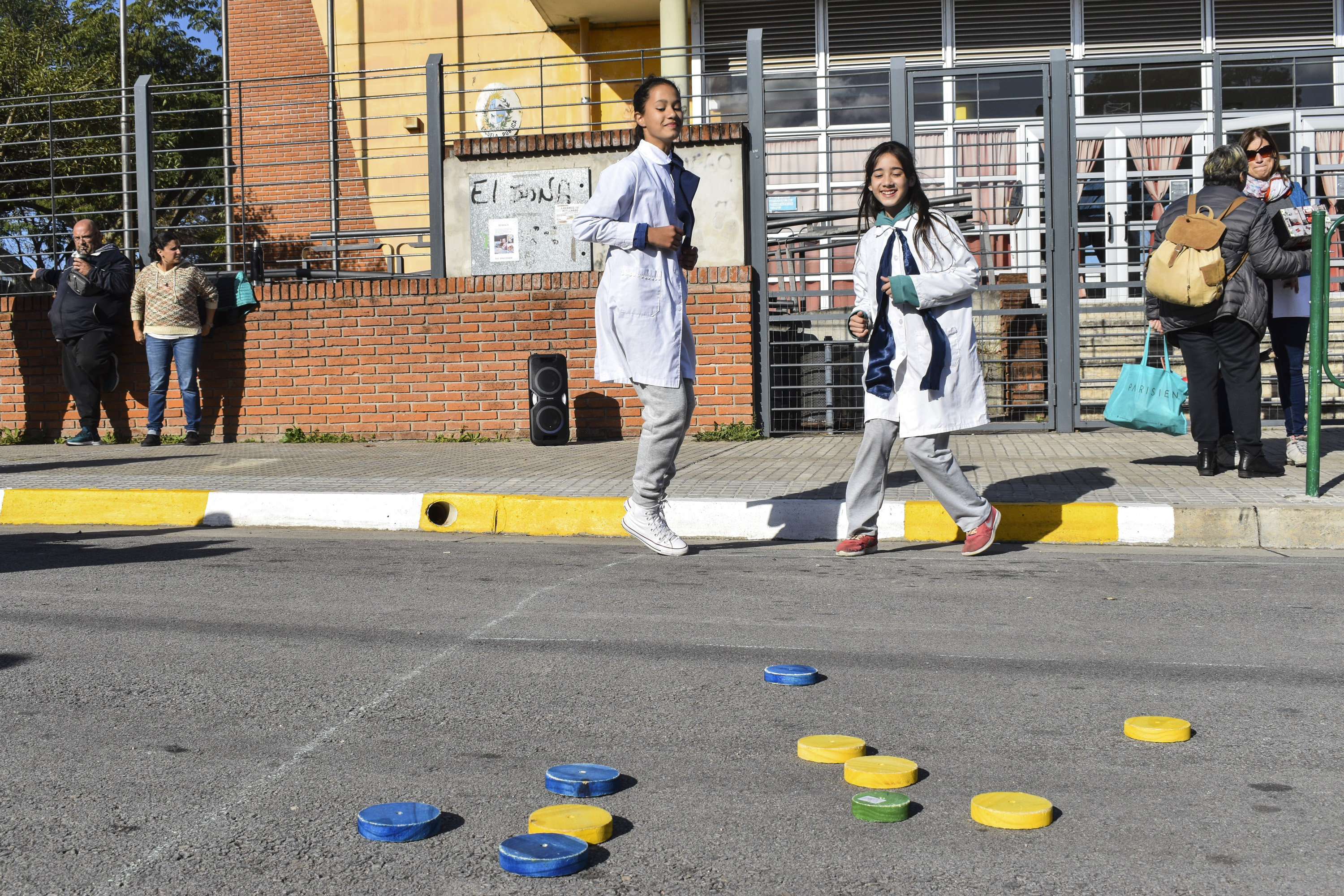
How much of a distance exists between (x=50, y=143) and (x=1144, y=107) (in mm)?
11887

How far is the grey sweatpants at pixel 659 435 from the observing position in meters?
5.77

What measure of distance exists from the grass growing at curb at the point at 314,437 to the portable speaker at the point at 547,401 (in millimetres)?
1783

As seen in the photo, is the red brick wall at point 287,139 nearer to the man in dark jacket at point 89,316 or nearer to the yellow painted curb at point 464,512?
the man in dark jacket at point 89,316

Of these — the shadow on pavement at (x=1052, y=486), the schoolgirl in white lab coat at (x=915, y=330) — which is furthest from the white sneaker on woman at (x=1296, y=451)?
the schoolgirl in white lab coat at (x=915, y=330)

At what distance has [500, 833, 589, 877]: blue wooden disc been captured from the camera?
7.64 ft

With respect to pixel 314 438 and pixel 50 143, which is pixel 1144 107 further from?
pixel 50 143

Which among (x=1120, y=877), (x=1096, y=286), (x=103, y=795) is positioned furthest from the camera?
(x=1096, y=286)

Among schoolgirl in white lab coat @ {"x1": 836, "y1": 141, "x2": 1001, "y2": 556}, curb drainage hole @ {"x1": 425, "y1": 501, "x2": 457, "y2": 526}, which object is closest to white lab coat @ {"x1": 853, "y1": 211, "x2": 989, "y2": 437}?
schoolgirl in white lab coat @ {"x1": 836, "y1": 141, "x2": 1001, "y2": 556}

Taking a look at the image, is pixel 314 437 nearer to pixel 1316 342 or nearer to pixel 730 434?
pixel 730 434

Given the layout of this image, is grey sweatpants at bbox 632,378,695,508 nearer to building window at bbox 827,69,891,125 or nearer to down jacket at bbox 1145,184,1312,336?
down jacket at bbox 1145,184,1312,336

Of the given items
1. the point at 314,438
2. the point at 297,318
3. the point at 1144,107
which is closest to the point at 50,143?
the point at 297,318

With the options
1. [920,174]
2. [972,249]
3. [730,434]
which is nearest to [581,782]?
[730,434]

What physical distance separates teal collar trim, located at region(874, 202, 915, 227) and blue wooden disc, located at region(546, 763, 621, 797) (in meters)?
3.57

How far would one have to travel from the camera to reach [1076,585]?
5.22m
